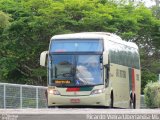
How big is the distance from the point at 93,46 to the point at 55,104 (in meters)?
2.79

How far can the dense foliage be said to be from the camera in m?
34.6

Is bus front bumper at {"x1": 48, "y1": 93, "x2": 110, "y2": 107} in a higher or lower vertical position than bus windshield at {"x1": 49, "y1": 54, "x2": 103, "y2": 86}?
lower

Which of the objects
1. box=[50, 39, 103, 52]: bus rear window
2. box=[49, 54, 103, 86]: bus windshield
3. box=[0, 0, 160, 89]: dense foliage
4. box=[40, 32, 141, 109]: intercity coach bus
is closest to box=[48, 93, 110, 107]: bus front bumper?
box=[40, 32, 141, 109]: intercity coach bus

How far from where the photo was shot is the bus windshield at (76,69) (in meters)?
22.1

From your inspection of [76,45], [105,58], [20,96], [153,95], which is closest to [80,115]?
[105,58]

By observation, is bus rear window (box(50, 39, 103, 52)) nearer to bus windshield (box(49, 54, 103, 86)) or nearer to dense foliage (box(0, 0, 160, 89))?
bus windshield (box(49, 54, 103, 86))

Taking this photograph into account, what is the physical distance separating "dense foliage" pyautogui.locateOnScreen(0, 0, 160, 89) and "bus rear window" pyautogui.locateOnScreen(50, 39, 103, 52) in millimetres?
10881

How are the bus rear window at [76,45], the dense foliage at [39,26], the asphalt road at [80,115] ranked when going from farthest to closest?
the dense foliage at [39,26] → the bus rear window at [76,45] → the asphalt road at [80,115]

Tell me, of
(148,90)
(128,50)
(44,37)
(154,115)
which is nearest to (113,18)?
(44,37)

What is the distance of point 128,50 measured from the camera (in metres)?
27.2

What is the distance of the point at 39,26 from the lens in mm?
34344

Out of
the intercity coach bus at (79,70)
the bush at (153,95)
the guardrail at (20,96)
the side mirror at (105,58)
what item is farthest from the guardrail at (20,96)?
the bush at (153,95)

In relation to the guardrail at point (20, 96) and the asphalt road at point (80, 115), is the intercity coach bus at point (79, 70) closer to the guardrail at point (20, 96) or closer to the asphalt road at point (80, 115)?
the guardrail at point (20, 96)

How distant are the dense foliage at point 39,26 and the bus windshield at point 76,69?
11481mm
